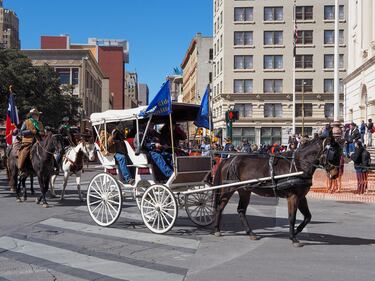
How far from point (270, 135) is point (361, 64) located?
30.3 m

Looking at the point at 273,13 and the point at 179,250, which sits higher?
the point at 273,13

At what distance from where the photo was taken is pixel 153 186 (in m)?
9.73

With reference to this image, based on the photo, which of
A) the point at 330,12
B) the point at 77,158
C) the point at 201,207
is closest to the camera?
the point at 201,207

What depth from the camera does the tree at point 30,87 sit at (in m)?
38.7

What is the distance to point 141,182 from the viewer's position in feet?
34.6

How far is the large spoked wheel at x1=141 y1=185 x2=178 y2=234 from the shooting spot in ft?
31.3

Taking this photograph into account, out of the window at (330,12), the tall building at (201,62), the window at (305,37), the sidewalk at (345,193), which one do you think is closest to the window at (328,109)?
the window at (305,37)

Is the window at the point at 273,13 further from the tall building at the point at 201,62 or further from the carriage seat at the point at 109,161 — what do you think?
the carriage seat at the point at 109,161

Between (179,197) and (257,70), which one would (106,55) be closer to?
(257,70)

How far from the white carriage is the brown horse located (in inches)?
26.1

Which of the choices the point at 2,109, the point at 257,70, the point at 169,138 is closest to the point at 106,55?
the point at 257,70

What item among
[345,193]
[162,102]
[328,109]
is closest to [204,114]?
[162,102]

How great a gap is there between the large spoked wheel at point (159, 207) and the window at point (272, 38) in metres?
60.9

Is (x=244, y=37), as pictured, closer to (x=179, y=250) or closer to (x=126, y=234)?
(x=126, y=234)
